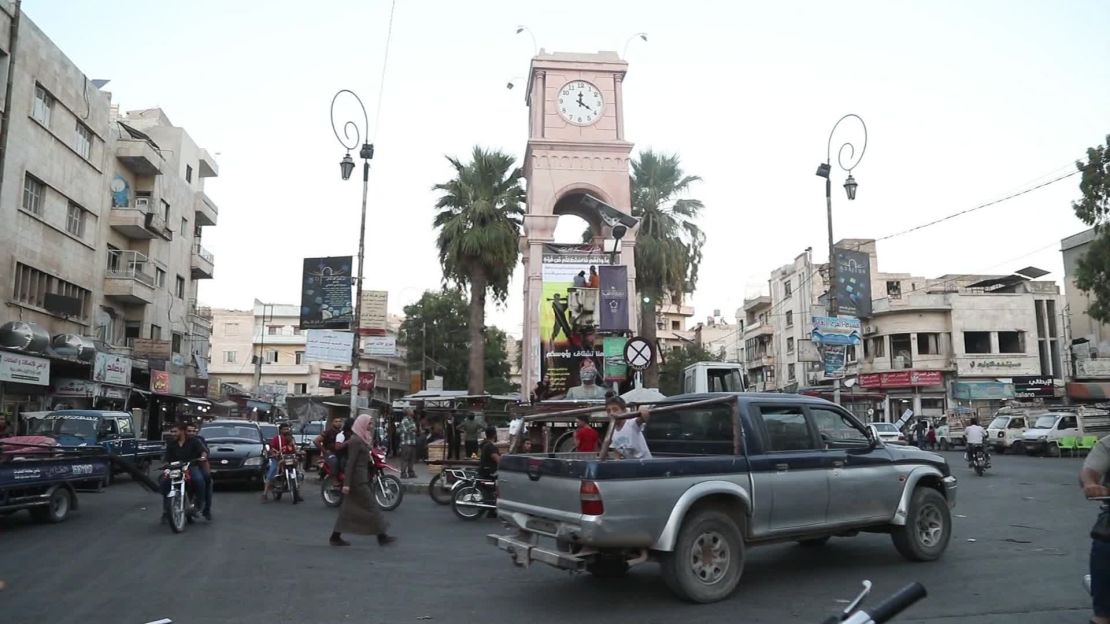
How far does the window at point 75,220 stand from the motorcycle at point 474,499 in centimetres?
2538

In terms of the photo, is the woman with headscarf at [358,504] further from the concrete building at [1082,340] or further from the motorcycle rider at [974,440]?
the concrete building at [1082,340]

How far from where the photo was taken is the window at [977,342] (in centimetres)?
4925

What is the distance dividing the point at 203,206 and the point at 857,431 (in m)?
45.0

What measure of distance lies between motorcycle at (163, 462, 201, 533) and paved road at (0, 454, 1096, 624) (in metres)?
0.27

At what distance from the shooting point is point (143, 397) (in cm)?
3547

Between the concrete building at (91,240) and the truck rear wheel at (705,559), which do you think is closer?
the truck rear wheel at (705,559)

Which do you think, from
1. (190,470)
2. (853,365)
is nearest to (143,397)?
(190,470)

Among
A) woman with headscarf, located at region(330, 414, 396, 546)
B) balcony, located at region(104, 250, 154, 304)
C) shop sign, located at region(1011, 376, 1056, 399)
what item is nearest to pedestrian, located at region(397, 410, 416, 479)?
woman with headscarf, located at region(330, 414, 396, 546)

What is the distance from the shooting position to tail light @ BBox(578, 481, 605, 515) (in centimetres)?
610

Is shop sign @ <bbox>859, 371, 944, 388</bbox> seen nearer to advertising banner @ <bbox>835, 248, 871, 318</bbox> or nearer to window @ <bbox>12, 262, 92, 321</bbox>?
advertising banner @ <bbox>835, 248, 871, 318</bbox>

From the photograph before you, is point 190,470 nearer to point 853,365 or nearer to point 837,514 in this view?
point 837,514

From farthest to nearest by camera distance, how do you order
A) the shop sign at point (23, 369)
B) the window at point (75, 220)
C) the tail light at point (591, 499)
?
1. the window at point (75, 220)
2. the shop sign at point (23, 369)
3. the tail light at point (591, 499)

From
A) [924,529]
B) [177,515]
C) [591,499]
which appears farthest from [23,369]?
[924,529]

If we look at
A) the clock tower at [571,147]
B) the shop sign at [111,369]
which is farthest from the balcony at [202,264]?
the clock tower at [571,147]
